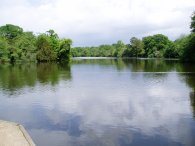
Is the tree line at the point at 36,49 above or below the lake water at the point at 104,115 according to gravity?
above

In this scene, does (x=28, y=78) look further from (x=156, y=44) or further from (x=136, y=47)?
(x=136, y=47)

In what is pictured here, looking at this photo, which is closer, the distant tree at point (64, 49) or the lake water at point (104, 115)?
the lake water at point (104, 115)

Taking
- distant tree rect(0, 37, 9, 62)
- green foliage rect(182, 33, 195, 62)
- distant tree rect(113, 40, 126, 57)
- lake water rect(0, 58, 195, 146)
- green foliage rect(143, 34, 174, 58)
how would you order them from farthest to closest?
distant tree rect(113, 40, 126, 57)
green foliage rect(143, 34, 174, 58)
distant tree rect(0, 37, 9, 62)
green foliage rect(182, 33, 195, 62)
lake water rect(0, 58, 195, 146)

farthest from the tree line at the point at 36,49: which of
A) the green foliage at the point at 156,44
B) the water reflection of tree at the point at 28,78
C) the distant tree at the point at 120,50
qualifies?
the distant tree at the point at 120,50

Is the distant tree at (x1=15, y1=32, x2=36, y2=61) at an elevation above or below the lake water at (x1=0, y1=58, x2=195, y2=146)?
above

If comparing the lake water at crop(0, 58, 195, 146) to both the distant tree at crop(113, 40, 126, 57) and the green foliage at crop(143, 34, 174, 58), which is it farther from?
the distant tree at crop(113, 40, 126, 57)

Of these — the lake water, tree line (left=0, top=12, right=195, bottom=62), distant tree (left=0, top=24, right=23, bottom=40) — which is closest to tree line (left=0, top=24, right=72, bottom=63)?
tree line (left=0, top=12, right=195, bottom=62)

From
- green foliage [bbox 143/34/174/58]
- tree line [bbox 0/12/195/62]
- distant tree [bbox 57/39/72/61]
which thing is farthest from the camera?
green foliage [bbox 143/34/174/58]

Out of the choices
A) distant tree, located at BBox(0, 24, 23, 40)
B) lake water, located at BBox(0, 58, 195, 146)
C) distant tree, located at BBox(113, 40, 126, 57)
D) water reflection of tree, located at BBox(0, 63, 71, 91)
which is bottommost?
lake water, located at BBox(0, 58, 195, 146)

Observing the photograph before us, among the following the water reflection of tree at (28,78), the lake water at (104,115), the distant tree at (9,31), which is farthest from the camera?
the distant tree at (9,31)

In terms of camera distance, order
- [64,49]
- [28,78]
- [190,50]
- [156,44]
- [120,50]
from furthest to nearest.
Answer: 1. [120,50]
2. [156,44]
3. [64,49]
4. [190,50]
5. [28,78]

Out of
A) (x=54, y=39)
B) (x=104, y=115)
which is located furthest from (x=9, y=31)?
(x=104, y=115)

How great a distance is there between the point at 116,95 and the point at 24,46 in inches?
2935

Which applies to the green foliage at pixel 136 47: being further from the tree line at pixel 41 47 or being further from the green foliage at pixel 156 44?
the tree line at pixel 41 47
